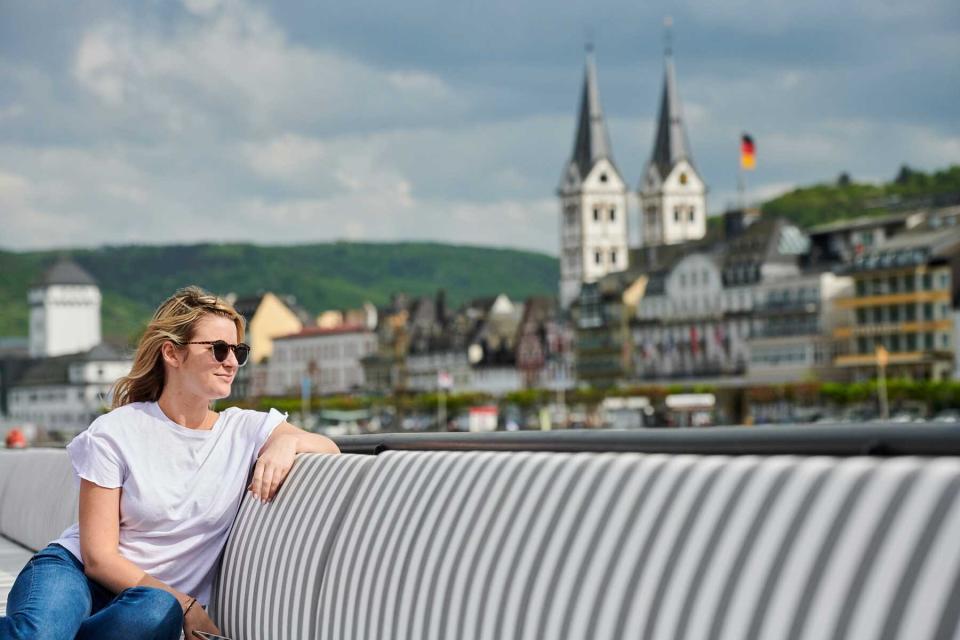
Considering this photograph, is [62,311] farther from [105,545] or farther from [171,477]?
[105,545]

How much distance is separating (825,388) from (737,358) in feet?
61.8

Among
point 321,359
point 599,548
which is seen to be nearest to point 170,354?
point 599,548

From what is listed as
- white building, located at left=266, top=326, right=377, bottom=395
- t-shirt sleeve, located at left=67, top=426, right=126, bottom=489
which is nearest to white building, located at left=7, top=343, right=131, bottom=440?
white building, located at left=266, top=326, right=377, bottom=395

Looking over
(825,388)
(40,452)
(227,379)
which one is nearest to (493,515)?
(227,379)

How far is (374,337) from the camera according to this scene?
14825cm

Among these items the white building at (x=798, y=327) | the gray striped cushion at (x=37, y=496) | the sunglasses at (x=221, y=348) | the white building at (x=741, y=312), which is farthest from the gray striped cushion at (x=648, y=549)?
the white building at (x=741, y=312)

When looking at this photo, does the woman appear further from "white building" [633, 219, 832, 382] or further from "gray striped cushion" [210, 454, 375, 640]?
"white building" [633, 219, 832, 382]

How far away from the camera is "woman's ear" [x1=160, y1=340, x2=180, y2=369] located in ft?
15.4

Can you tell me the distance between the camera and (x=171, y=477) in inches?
182

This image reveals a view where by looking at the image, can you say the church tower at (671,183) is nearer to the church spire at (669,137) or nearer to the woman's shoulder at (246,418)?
the church spire at (669,137)

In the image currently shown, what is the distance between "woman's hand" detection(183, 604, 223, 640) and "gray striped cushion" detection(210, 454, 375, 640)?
16cm

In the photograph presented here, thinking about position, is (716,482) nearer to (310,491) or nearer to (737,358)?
(310,491)

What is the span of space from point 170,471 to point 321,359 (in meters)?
152

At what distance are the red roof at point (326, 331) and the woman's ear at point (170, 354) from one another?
144938 millimetres
